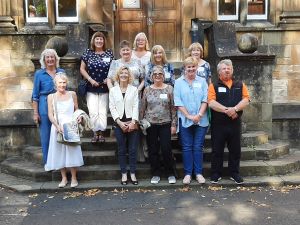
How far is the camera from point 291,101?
9422 mm

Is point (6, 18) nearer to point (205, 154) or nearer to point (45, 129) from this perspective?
point (45, 129)

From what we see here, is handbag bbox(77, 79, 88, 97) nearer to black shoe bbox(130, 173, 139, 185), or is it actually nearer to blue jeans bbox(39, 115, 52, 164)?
blue jeans bbox(39, 115, 52, 164)

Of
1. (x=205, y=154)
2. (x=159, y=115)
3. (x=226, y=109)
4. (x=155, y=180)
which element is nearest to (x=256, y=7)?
(x=205, y=154)

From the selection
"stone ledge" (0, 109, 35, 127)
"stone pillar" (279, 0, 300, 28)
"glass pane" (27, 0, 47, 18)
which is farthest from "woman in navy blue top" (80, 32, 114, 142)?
"stone pillar" (279, 0, 300, 28)

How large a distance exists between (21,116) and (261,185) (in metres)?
4.65

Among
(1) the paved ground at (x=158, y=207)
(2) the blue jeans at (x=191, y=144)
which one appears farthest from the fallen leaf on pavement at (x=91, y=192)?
(2) the blue jeans at (x=191, y=144)

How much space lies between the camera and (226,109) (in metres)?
6.25

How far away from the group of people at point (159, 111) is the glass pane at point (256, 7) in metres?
3.74

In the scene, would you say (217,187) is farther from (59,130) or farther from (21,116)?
(21,116)

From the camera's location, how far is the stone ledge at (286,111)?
892 cm

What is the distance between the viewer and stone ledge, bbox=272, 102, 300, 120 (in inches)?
351

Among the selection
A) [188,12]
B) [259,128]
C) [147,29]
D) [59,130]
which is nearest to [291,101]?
[259,128]

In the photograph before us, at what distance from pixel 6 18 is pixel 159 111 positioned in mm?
4267

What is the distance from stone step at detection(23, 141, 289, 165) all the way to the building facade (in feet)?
2.36
